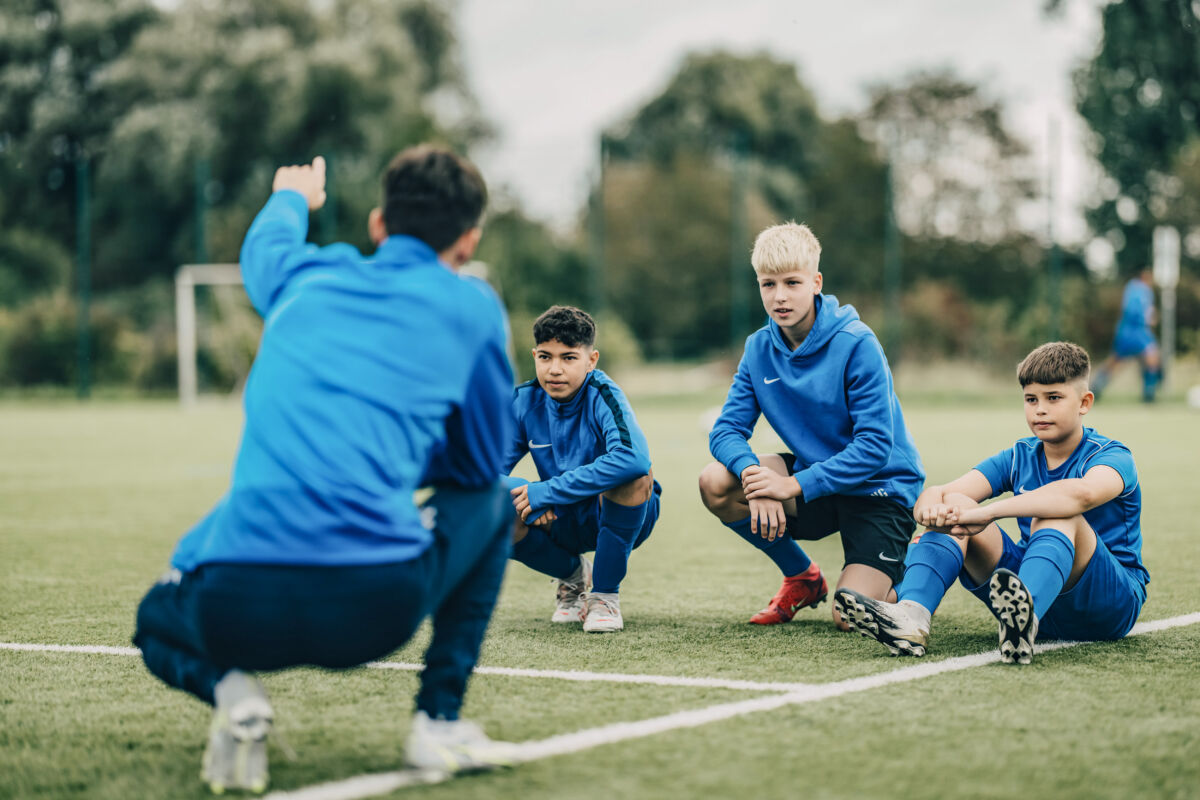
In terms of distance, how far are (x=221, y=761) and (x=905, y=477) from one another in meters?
2.71

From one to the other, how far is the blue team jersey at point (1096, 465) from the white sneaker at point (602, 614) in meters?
1.32

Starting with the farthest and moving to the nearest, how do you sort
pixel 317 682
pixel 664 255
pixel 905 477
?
pixel 664 255 → pixel 905 477 → pixel 317 682

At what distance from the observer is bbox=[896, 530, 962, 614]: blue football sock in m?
3.98

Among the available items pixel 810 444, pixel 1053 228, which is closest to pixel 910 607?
pixel 810 444

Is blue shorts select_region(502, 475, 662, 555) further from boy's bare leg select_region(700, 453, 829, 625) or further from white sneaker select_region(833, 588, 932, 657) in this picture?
white sneaker select_region(833, 588, 932, 657)

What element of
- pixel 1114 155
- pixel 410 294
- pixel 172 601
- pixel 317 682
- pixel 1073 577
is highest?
pixel 1114 155

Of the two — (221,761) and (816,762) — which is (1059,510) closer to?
(816,762)

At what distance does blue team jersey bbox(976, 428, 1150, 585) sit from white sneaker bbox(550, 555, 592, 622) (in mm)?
1545

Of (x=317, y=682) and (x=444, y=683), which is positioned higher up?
(x=444, y=683)

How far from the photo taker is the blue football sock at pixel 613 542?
4.54 metres

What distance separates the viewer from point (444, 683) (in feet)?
8.96

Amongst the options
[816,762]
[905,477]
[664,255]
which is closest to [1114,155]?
[664,255]

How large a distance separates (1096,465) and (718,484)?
50.6 inches

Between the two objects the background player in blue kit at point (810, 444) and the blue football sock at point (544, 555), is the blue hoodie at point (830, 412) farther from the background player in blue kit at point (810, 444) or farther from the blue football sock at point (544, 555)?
the blue football sock at point (544, 555)
